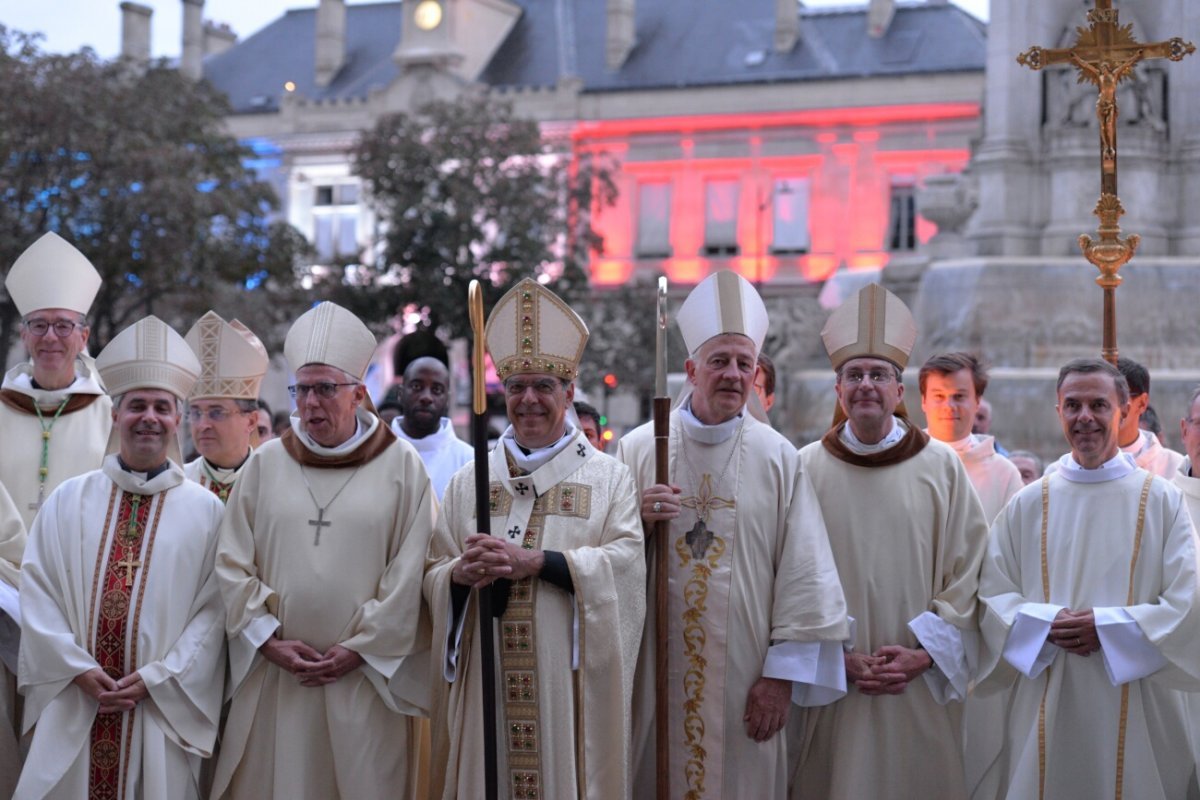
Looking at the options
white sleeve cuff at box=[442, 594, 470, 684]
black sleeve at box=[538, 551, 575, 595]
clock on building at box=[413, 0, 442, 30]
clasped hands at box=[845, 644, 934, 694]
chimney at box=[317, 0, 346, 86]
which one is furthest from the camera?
chimney at box=[317, 0, 346, 86]

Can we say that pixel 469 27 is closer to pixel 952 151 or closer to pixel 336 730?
pixel 952 151

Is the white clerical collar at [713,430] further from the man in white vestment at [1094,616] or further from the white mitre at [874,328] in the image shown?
the man in white vestment at [1094,616]

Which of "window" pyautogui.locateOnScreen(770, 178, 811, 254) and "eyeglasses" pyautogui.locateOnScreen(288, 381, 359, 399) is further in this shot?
"window" pyautogui.locateOnScreen(770, 178, 811, 254)

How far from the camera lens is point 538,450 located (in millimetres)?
6875

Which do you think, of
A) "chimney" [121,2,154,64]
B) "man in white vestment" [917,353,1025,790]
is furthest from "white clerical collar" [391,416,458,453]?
"chimney" [121,2,154,64]

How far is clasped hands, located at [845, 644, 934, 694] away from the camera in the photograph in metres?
7.00

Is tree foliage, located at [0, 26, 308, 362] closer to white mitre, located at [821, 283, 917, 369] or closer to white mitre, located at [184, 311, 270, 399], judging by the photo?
white mitre, located at [184, 311, 270, 399]

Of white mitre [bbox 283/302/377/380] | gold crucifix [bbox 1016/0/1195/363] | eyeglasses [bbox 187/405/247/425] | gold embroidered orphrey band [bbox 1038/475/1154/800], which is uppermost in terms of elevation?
gold crucifix [bbox 1016/0/1195/363]

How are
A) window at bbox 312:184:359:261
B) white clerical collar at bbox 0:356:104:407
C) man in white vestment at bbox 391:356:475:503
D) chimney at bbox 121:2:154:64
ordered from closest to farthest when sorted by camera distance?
white clerical collar at bbox 0:356:104:407 < man in white vestment at bbox 391:356:475:503 < window at bbox 312:184:359:261 < chimney at bbox 121:2:154:64

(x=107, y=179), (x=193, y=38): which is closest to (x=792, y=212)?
(x=193, y=38)

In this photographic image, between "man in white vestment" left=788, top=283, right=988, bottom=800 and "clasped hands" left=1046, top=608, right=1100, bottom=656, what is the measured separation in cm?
35

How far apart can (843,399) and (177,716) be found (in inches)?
114

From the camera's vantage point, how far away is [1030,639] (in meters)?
6.92

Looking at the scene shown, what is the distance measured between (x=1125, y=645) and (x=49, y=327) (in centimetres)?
493
